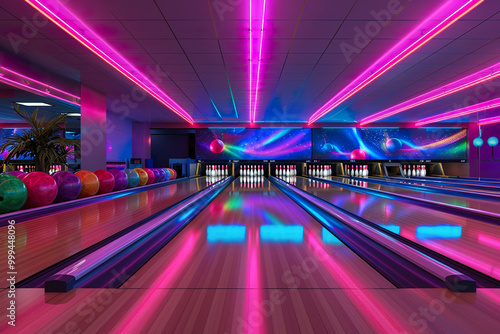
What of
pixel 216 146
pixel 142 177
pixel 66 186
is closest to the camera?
pixel 66 186

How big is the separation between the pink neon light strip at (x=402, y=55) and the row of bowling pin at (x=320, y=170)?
7.03 ft

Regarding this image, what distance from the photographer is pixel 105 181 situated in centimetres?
362

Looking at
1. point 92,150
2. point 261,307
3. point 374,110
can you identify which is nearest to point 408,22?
point 261,307

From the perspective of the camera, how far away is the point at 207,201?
3217mm

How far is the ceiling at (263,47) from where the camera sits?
2479 millimetres

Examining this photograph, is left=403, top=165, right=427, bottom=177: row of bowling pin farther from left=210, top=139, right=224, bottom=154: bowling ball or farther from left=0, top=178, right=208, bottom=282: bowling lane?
left=0, top=178, right=208, bottom=282: bowling lane

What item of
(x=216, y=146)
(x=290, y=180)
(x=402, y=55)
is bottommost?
(x=290, y=180)

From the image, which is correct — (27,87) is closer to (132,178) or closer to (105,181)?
(132,178)

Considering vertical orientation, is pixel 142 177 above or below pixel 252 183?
above

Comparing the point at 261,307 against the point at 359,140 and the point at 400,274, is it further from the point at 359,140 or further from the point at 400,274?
the point at 359,140

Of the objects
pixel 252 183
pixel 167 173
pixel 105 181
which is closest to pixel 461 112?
pixel 252 183

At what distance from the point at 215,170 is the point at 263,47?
5.39 m

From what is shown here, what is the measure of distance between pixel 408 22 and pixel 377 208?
1.90 meters

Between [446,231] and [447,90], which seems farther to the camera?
[447,90]
